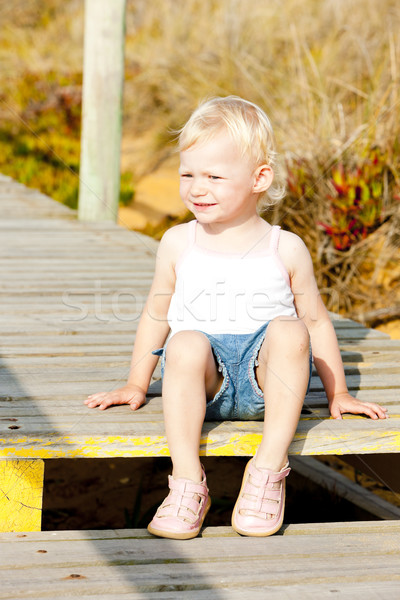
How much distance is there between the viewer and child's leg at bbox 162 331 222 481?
2.06m

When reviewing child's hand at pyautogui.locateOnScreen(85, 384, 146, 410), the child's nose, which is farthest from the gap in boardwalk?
the child's nose

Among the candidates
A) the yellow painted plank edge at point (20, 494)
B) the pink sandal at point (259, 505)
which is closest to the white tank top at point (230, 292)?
the pink sandal at point (259, 505)

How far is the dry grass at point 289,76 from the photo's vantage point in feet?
18.2

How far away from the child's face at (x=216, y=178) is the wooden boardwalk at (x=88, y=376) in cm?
58

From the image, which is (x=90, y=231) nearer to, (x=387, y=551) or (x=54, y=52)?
(x=387, y=551)

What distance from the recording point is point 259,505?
6.58 ft

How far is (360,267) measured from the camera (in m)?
5.64

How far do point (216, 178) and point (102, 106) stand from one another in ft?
11.6

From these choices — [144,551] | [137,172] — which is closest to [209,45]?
[137,172]

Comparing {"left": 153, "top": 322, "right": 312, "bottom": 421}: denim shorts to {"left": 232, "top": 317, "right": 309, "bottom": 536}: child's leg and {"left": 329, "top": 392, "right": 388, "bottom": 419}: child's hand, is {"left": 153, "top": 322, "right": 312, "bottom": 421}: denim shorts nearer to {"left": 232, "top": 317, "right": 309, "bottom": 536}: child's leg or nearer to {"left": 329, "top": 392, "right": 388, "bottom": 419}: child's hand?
{"left": 232, "top": 317, "right": 309, "bottom": 536}: child's leg

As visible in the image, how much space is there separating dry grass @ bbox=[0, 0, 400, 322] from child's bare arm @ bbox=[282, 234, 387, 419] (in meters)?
1.16

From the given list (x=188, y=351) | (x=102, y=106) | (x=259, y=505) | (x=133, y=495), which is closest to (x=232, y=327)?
(x=188, y=351)

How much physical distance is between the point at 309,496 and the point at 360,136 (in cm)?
276

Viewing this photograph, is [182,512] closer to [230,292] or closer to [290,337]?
[290,337]
